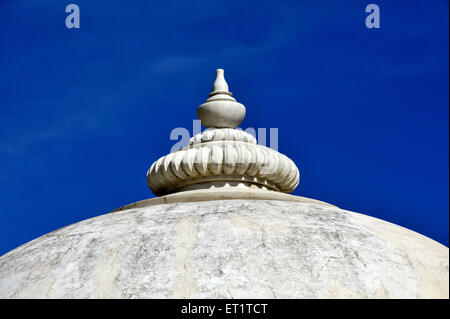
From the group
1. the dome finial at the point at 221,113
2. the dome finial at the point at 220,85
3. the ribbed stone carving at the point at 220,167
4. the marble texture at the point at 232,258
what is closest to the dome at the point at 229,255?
the marble texture at the point at 232,258

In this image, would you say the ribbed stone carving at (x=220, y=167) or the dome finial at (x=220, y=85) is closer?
the ribbed stone carving at (x=220, y=167)

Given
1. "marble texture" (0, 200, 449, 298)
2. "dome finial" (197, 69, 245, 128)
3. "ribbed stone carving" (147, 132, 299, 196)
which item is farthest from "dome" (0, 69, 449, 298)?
"dome finial" (197, 69, 245, 128)

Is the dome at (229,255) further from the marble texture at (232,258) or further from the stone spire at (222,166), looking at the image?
the stone spire at (222,166)

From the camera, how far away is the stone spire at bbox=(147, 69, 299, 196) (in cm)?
724

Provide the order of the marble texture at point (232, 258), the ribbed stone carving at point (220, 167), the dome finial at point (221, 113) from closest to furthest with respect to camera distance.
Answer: the marble texture at point (232, 258)
the ribbed stone carving at point (220, 167)
the dome finial at point (221, 113)

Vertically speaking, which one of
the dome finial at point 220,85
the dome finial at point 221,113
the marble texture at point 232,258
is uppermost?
the dome finial at point 220,85

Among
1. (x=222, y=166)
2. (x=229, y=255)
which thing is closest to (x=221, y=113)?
(x=222, y=166)

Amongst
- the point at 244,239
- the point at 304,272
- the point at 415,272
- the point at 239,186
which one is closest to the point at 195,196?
the point at 239,186

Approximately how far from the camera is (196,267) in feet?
16.4

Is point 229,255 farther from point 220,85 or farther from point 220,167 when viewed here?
point 220,85

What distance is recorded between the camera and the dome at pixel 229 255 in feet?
15.9

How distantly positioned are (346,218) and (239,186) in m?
1.68

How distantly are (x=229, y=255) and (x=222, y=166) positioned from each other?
2.24 metres
